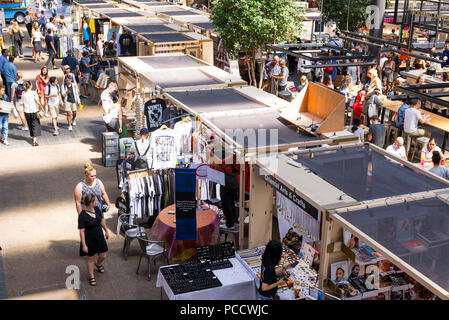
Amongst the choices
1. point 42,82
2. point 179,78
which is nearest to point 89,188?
point 179,78

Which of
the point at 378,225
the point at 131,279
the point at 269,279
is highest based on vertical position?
the point at 378,225

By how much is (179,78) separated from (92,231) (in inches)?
203

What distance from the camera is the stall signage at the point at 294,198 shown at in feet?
19.7

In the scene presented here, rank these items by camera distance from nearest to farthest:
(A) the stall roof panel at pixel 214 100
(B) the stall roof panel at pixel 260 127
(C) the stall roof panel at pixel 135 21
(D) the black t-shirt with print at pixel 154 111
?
(B) the stall roof panel at pixel 260 127 < (A) the stall roof panel at pixel 214 100 < (D) the black t-shirt with print at pixel 154 111 < (C) the stall roof panel at pixel 135 21

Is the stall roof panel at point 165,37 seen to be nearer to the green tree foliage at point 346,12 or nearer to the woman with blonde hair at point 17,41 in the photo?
the green tree foliage at point 346,12

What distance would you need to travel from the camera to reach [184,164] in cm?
934

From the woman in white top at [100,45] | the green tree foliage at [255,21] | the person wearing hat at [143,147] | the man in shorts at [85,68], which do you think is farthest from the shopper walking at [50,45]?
the person wearing hat at [143,147]

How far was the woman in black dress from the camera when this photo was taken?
7203mm

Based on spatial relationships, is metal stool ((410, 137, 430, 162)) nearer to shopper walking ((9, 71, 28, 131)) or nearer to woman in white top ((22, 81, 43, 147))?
woman in white top ((22, 81, 43, 147))

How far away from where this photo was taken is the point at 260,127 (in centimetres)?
859

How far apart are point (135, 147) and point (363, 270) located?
16.0ft

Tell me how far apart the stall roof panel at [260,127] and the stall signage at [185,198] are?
867 millimetres
